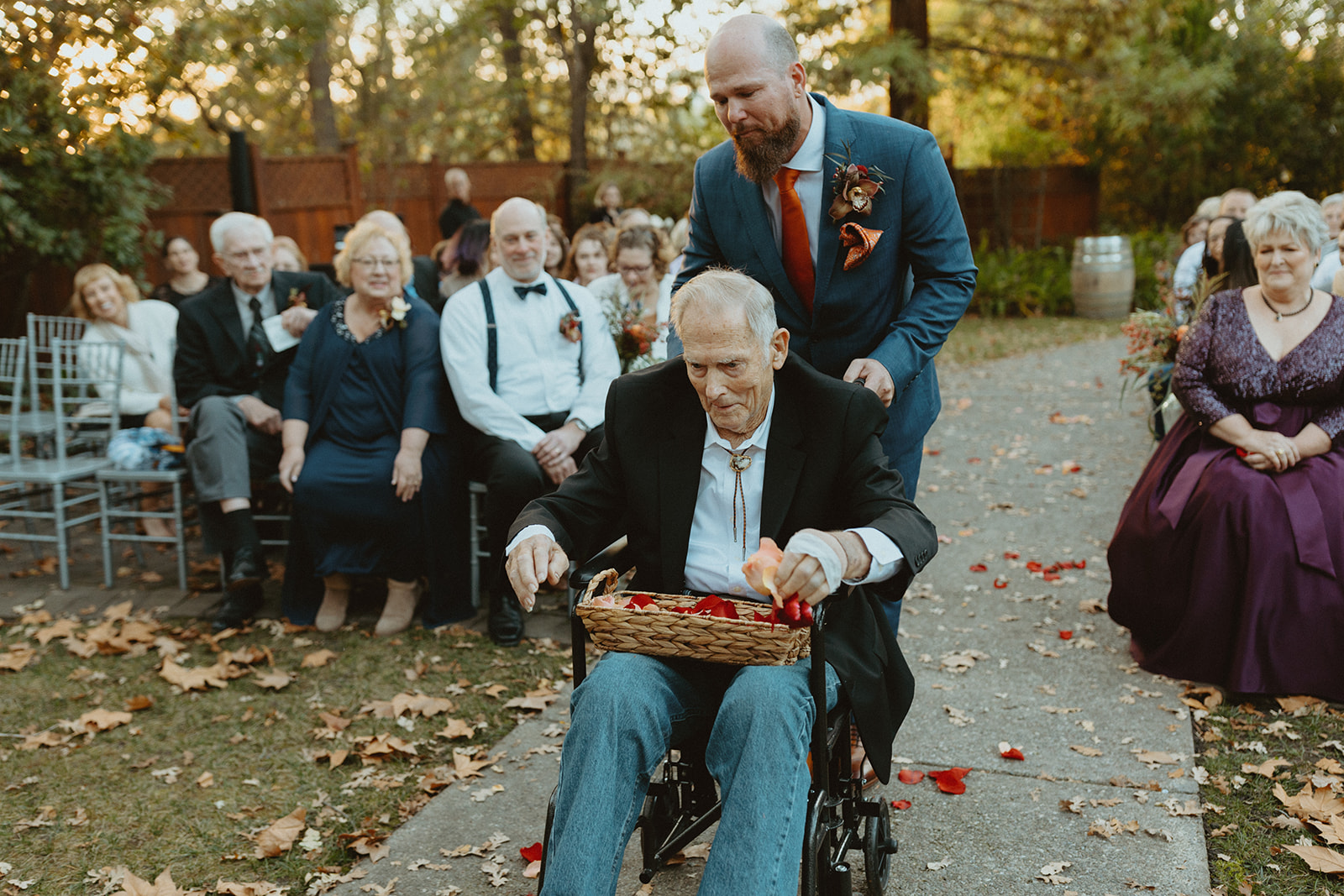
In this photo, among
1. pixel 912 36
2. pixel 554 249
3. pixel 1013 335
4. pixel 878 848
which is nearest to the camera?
pixel 878 848

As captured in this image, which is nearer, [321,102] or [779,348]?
[779,348]

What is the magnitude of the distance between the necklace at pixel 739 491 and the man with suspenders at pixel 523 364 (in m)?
2.48

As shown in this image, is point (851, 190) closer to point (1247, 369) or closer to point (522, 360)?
point (1247, 369)

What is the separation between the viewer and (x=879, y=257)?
3.15 meters

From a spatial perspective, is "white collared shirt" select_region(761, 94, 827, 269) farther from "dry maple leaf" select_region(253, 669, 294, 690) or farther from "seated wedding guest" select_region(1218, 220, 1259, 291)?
"seated wedding guest" select_region(1218, 220, 1259, 291)

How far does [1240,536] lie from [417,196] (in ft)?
47.0

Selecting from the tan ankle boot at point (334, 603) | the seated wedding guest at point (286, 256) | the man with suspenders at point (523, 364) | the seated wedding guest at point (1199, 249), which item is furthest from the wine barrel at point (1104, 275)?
the tan ankle boot at point (334, 603)

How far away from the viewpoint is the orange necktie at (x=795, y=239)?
3.10 metres

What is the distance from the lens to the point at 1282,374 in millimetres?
4203

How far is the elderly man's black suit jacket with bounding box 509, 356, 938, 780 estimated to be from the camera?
2512 mm

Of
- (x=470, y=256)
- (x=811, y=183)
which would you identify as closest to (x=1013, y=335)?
(x=470, y=256)

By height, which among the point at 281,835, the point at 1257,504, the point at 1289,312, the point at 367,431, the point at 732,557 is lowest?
the point at 281,835

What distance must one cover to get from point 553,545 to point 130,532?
5.36 metres

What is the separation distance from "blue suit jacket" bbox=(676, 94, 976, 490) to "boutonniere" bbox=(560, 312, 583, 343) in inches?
84.2
